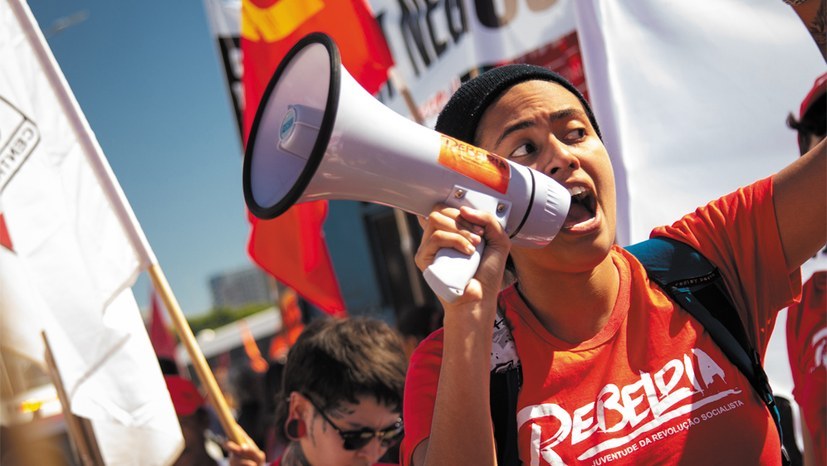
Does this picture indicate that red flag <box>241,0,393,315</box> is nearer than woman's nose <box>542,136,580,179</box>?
No

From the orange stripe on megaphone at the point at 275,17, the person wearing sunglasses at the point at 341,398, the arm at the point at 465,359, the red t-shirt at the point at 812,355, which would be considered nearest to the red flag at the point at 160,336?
the orange stripe on megaphone at the point at 275,17

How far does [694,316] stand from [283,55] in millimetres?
3127

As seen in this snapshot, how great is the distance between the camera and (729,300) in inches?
60.1

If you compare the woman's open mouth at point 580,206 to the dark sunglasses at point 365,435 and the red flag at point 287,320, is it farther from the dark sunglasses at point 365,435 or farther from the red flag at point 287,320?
the red flag at point 287,320

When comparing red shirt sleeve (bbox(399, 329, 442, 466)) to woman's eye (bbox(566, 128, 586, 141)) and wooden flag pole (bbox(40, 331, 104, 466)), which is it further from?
wooden flag pole (bbox(40, 331, 104, 466))

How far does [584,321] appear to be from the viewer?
1522mm

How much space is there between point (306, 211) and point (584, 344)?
3003 mm

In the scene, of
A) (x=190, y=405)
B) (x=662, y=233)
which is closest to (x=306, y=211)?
(x=190, y=405)

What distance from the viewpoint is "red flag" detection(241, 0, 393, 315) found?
4.07 metres

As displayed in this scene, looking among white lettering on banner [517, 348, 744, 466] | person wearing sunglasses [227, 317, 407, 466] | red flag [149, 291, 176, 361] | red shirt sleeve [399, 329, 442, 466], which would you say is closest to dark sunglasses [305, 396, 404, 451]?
person wearing sunglasses [227, 317, 407, 466]

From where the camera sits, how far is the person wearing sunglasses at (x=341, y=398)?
2154mm

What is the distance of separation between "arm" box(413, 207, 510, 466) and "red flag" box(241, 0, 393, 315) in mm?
2850

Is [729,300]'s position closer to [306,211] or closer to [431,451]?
[431,451]

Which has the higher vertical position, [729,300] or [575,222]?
[575,222]
